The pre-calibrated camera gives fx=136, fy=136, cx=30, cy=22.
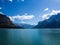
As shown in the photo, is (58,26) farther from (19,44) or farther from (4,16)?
(19,44)

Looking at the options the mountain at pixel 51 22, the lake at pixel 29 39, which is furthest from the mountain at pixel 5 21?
the mountain at pixel 51 22

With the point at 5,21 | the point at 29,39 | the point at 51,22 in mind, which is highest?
the point at 5,21

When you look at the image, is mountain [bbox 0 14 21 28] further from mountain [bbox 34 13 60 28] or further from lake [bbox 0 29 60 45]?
mountain [bbox 34 13 60 28]

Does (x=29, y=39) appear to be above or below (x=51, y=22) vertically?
below

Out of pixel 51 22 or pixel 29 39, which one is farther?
pixel 51 22

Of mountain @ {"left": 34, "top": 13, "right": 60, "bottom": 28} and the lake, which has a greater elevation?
mountain @ {"left": 34, "top": 13, "right": 60, "bottom": 28}

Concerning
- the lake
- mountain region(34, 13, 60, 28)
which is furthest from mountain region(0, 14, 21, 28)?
mountain region(34, 13, 60, 28)

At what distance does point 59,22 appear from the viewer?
8492mm

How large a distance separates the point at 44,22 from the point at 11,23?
2119 mm

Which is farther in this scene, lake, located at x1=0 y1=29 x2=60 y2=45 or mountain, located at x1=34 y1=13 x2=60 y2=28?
mountain, located at x1=34 y1=13 x2=60 y2=28

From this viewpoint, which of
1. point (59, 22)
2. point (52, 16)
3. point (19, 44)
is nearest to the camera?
point (19, 44)

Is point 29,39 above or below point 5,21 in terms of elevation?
below

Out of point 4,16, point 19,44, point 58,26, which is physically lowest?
point 19,44

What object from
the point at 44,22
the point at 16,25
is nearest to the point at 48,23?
the point at 44,22
